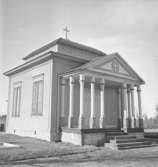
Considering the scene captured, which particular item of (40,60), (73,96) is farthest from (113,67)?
(40,60)

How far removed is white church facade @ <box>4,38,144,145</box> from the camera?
1138cm

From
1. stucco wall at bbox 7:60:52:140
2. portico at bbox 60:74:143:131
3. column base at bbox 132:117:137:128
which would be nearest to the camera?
portico at bbox 60:74:143:131

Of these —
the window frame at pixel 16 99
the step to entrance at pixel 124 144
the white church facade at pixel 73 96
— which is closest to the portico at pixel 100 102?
the white church facade at pixel 73 96

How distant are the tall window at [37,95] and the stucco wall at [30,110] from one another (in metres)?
0.38

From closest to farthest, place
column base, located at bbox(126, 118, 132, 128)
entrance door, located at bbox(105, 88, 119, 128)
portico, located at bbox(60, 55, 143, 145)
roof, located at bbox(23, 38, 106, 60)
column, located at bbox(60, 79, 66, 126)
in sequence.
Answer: portico, located at bbox(60, 55, 143, 145) < column, located at bbox(60, 79, 66, 126) < column base, located at bbox(126, 118, 132, 128) < roof, located at bbox(23, 38, 106, 60) < entrance door, located at bbox(105, 88, 119, 128)

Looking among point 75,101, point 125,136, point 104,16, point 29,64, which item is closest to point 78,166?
point 125,136

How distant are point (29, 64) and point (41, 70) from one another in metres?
1.66

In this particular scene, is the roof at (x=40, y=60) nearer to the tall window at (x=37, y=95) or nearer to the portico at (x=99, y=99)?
the tall window at (x=37, y=95)

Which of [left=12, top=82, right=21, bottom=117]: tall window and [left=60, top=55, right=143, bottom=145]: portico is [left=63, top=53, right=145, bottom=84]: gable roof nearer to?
[left=60, top=55, right=143, bottom=145]: portico

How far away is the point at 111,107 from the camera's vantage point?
15.0m

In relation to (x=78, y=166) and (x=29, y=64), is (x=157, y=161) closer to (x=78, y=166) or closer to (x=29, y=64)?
(x=78, y=166)

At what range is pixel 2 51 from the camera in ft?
30.6

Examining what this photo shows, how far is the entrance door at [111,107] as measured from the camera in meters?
14.7

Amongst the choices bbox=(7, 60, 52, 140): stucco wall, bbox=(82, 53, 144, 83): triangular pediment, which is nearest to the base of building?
bbox=(7, 60, 52, 140): stucco wall
